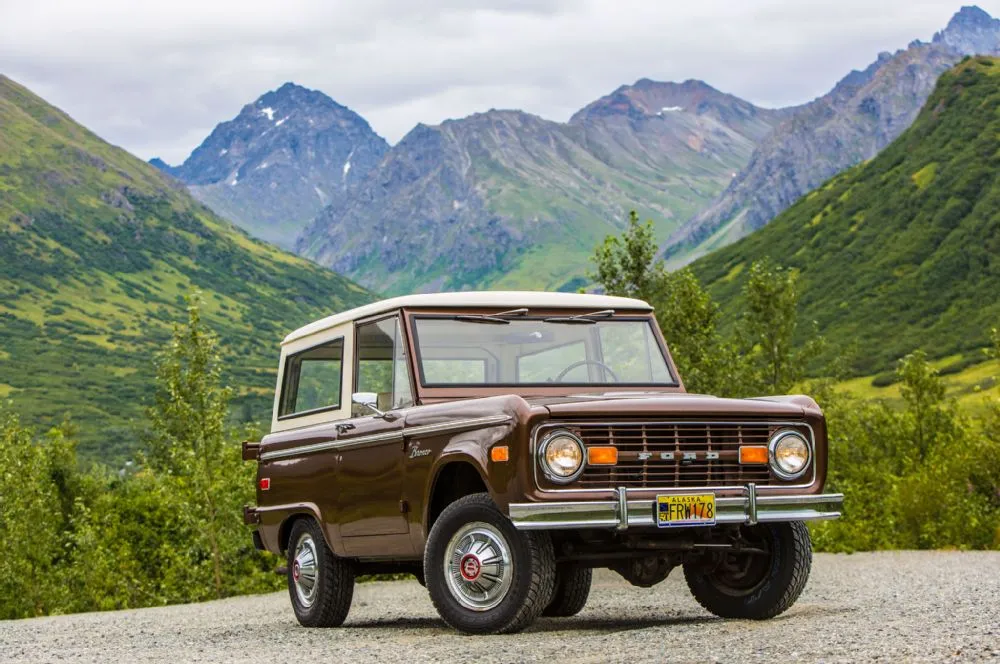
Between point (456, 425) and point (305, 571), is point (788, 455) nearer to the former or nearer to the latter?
point (456, 425)

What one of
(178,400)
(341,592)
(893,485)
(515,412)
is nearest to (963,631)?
(515,412)

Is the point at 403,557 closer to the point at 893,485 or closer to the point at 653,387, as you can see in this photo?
the point at 653,387

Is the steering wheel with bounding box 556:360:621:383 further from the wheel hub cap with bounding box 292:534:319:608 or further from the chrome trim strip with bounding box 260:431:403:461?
the wheel hub cap with bounding box 292:534:319:608

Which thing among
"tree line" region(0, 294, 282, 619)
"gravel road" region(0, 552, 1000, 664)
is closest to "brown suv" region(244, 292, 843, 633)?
"gravel road" region(0, 552, 1000, 664)

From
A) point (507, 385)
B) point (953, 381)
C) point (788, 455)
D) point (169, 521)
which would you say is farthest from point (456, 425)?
point (953, 381)

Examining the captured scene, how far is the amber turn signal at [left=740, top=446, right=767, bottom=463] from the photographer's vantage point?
9.70 m

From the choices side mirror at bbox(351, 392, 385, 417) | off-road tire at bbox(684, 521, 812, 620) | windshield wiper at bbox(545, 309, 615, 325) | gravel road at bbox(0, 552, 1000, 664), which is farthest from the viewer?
windshield wiper at bbox(545, 309, 615, 325)

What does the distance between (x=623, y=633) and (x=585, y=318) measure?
3031 millimetres

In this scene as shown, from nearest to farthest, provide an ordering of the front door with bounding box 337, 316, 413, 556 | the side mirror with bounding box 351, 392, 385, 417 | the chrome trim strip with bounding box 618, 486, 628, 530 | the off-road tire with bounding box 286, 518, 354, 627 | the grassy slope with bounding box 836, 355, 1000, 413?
the chrome trim strip with bounding box 618, 486, 628, 530, the front door with bounding box 337, 316, 413, 556, the side mirror with bounding box 351, 392, 385, 417, the off-road tire with bounding box 286, 518, 354, 627, the grassy slope with bounding box 836, 355, 1000, 413

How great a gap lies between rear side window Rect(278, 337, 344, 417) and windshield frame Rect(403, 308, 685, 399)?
1.34m

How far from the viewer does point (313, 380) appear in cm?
1270

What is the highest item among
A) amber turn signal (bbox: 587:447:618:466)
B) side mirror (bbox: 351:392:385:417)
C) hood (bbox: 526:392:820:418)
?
side mirror (bbox: 351:392:385:417)

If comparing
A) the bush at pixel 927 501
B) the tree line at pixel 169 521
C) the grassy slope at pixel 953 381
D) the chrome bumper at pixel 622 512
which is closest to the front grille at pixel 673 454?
the chrome bumper at pixel 622 512

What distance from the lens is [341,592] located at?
12148mm
